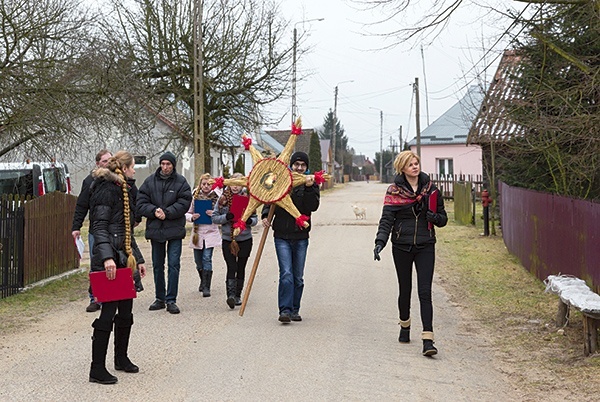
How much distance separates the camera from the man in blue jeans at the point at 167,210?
10.0m

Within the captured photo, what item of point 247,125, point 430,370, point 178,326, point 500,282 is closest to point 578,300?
point 430,370

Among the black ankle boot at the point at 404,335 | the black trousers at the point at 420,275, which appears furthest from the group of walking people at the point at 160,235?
the black trousers at the point at 420,275

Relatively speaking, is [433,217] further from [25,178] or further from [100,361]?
[25,178]

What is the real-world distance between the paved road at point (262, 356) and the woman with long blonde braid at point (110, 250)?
0.79 feet

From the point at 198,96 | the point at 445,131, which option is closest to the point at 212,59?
the point at 198,96

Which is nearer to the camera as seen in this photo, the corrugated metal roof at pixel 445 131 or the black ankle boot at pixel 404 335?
the black ankle boot at pixel 404 335

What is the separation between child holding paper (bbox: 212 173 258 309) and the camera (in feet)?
34.6

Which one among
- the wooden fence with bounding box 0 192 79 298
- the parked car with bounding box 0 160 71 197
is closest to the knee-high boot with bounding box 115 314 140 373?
the wooden fence with bounding box 0 192 79 298

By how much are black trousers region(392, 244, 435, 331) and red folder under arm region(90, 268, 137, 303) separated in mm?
2717

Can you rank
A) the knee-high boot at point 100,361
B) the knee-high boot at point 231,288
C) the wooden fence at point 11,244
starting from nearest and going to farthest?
1. the knee-high boot at point 100,361
2. the knee-high boot at point 231,288
3. the wooden fence at point 11,244

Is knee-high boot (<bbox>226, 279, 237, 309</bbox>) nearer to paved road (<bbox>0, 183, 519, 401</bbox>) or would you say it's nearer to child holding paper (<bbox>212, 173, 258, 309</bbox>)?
child holding paper (<bbox>212, 173, 258, 309</bbox>)

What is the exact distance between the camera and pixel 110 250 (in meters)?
6.78

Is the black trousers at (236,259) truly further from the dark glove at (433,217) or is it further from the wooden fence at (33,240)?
the dark glove at (433,217)

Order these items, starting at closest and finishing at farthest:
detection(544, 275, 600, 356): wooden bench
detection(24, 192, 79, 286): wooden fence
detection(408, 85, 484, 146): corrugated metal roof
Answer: detection(544, 275, 600, 356): wooden bench
detection(24, 192, 79, 286): wooden fence
detection(408, 85, 484, 146): corrugated metal roof
